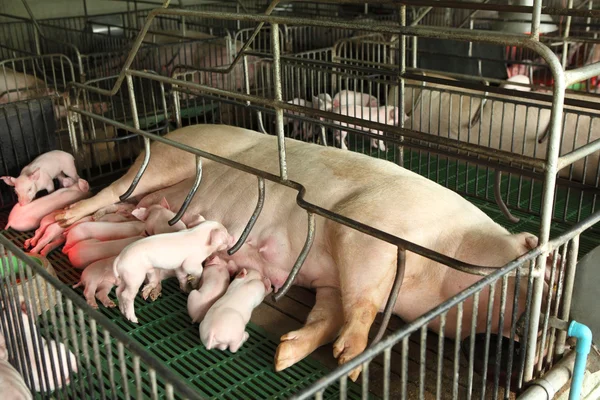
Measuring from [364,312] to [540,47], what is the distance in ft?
3.94

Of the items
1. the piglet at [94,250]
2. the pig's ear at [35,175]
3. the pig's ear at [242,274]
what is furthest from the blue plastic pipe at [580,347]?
the pig's ear at [35,175]

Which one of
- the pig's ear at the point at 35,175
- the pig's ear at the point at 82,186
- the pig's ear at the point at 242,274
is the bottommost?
the pig's ear at the point at 242,274

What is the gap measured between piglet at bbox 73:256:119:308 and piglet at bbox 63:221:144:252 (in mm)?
398

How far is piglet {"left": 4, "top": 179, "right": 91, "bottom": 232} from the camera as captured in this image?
3.77 m

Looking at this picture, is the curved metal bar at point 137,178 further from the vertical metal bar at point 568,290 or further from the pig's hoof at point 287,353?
the vertical metal bar at point 568,290

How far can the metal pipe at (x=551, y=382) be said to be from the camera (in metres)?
2.14

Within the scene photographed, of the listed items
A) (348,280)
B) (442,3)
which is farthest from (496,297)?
(442,3)

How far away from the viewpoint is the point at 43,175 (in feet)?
12.8

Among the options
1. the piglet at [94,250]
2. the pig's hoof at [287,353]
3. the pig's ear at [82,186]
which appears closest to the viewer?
the pig's hoof at [287,353]

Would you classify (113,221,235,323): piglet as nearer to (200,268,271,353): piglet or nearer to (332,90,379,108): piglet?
(200,268,271,353): piglet

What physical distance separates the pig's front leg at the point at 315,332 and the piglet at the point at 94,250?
41.3 inches

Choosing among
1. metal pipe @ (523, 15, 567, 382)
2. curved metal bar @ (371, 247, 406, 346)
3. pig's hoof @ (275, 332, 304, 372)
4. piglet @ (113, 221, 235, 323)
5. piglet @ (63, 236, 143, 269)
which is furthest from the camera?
piglet @ (63, 236, 143, 269)

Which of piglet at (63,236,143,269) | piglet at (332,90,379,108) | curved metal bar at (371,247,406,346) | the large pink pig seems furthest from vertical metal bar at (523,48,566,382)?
piglet at (332,90,379,108)

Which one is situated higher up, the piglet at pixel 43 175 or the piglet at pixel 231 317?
the piglet at pixel 43 175
